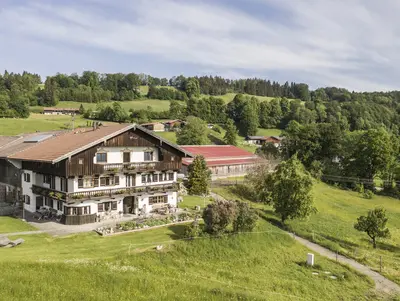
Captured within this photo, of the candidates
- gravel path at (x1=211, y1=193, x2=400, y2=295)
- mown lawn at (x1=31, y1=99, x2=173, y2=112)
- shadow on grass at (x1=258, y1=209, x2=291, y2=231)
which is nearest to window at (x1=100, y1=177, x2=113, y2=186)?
shadow on grass at (x1=258, y1=209, x2=291, y2=231)

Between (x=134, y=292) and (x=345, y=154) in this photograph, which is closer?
(x=134, y=292)

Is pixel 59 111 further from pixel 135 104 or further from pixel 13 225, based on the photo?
pixel 13 225

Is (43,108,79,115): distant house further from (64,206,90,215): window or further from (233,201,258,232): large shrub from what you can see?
(233,201,258,232): large shrub

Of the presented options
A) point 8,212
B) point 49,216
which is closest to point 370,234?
point 49,216

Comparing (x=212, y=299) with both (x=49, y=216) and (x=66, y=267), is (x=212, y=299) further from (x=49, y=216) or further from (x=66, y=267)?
(x=49, y=216)

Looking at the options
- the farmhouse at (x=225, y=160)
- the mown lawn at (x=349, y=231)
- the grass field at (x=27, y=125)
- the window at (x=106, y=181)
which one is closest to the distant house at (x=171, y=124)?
the grass field at (x=27, y=125)

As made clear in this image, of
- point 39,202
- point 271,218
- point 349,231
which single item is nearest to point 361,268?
point 349,231
